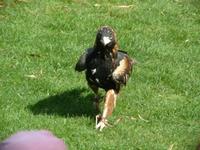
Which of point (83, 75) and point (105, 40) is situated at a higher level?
point (105, 40)

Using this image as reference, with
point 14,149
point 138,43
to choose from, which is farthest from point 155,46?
point 14,149

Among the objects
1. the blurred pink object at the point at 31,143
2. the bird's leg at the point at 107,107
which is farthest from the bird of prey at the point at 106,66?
the blurred pink object at the point at 31,143

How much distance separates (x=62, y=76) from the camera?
714 cm

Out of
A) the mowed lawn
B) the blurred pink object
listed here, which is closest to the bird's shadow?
the mowed lawn

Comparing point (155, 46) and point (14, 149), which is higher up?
point (14, 149)

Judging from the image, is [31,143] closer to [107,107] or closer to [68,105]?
[107,107]

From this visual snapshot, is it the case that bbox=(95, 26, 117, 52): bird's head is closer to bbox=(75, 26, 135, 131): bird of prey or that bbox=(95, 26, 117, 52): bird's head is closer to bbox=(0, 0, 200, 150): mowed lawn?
bbox=(75, 26, 135, 131): bird of prey

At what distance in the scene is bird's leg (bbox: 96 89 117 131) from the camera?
5.88 m

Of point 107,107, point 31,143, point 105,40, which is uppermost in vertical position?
point 31,143

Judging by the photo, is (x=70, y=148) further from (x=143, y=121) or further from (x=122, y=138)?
(x=143, y=121)

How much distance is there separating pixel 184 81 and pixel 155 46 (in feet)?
3.59

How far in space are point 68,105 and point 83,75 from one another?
2.75ft

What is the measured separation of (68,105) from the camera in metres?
6.43

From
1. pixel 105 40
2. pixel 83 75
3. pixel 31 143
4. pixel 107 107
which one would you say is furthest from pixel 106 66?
pixel 31 143
